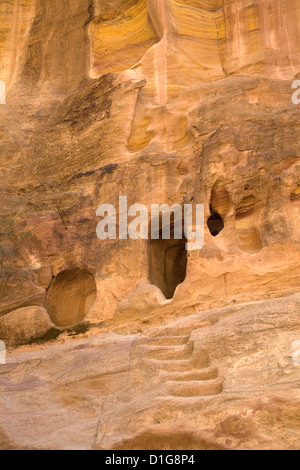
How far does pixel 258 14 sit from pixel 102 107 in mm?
4171

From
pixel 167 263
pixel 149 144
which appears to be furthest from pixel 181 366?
pixel 149 144

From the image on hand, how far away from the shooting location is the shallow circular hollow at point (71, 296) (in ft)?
46.4

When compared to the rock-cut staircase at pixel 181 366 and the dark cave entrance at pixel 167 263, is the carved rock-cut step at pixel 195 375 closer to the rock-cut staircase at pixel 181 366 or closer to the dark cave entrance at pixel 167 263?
the rock-cut staircase at pixel 181 366

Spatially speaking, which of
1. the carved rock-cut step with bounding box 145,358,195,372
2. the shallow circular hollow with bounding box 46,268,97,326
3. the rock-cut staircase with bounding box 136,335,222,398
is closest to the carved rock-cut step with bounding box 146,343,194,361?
the rock-cut staircase with bounding box 136,335,222,398

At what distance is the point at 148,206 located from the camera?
13.6 metres

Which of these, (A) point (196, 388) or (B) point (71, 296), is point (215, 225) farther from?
(A) point (196, 388)

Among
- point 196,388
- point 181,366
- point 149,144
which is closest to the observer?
point 196,388

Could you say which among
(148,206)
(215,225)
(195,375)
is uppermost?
(148,206)

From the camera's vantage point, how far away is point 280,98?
1359 cm

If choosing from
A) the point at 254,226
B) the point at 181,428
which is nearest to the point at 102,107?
the point at 254,226

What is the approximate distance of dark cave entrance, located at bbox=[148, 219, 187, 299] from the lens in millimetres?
13602

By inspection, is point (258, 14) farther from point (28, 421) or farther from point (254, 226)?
point (28, 421)

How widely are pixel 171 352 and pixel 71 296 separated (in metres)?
5.00

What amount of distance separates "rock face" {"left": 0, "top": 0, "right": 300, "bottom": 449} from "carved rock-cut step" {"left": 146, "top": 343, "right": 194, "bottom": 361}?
19 mm
